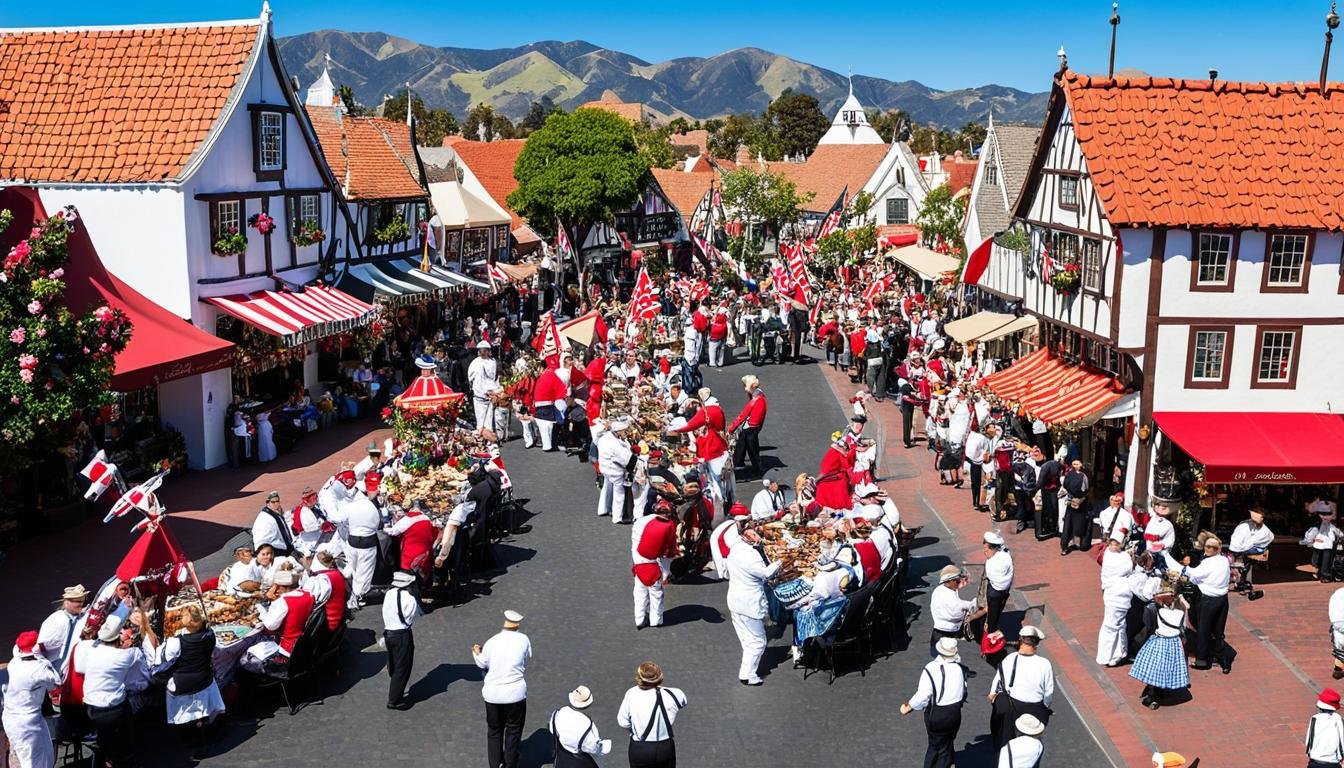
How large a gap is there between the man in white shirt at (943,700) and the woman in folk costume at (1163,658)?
130 inches

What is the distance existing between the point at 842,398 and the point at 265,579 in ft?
63.0

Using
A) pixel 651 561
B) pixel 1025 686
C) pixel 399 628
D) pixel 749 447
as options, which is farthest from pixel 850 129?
pixel 1025 686

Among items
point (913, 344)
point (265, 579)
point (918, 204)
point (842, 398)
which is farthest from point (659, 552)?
point (918, 204)

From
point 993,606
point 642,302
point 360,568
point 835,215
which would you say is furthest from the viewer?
point 835,215

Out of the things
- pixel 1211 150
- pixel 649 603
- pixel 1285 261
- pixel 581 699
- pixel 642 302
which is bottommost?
pixel 649 603

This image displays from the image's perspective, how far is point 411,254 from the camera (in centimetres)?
3550

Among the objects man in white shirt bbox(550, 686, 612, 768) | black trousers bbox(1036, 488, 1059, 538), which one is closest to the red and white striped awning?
black trousers bbox(1036, 488, 1059, 538)

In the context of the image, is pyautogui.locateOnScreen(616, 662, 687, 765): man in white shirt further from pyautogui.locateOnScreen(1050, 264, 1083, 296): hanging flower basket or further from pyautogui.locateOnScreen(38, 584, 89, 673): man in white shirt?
pyautogui.locateOnScreen(1050, 264, 1083, 296): hanging flower basket

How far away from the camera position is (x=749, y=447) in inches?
898

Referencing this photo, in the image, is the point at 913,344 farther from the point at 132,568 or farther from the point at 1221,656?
the point at 132,568

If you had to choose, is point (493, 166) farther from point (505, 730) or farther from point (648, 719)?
point (648, 719)

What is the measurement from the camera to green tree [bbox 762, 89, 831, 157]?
11769 cm

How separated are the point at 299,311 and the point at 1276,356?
18.9 metres

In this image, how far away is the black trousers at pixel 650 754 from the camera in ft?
34.7
